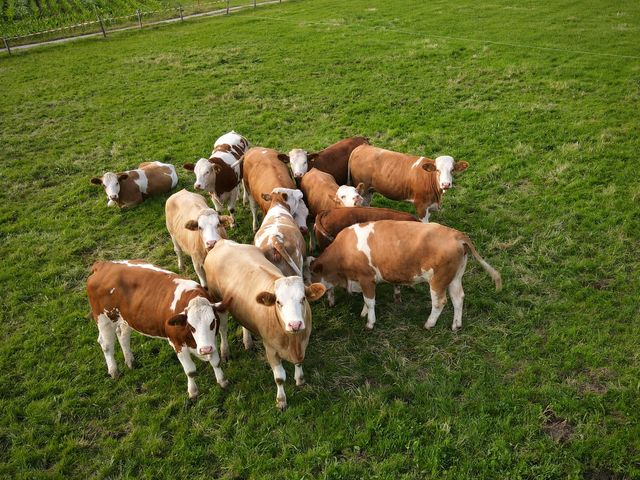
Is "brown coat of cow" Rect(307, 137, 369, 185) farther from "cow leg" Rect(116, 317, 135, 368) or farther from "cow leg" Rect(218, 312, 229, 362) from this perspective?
"cow leg" Rect(116, 317, 135, 368)

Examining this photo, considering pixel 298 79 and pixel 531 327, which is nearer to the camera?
pixel 531 327

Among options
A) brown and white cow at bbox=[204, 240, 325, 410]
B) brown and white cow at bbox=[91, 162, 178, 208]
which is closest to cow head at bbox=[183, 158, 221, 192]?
brown and white cow at bbox=[91, 162, 178, 208]

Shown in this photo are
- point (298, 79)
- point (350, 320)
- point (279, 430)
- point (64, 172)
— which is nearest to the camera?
point (279, 430)

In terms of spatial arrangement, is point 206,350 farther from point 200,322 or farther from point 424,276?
point 424,276

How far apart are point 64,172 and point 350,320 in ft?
28.6

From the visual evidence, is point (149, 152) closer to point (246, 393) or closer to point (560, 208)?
point (246, 393)

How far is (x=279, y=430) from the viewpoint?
5.16 meters

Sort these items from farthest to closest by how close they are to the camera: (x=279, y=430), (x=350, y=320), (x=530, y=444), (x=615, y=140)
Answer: (x=615, y=140), (x=350, y=320), (x=279, y=430), (x=530, y=444)

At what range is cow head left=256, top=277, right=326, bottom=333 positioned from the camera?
4855mm

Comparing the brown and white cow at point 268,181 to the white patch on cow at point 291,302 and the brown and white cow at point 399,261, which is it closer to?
the brown and white cow at point 399,261

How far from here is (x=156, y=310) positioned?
5473 mm

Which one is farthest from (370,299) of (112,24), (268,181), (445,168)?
(112,24)

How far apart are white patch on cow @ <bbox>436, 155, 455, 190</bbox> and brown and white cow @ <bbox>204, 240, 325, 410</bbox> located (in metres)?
3.46

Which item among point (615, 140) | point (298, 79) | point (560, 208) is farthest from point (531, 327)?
point (298, 79)
